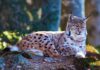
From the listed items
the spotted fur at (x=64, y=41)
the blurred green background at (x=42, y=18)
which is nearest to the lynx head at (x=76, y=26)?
the spotted fur at (x=64, y=41)

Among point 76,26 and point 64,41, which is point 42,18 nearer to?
point 64,41

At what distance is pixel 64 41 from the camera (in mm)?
9781

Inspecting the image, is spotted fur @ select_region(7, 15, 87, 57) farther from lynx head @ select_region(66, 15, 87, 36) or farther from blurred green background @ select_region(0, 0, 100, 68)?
blurred green background @ select_region(0, 0, 100, 68)

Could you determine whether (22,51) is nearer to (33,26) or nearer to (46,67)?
(46,67)

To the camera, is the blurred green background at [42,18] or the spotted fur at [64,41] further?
the blurred green background at [42,18]

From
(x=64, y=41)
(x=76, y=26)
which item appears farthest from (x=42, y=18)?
(x=76, y=26)

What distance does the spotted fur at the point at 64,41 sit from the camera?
31.4 ft

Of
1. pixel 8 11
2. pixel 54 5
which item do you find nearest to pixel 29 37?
pixel 54 5

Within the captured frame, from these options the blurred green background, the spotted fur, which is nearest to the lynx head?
the spotted fur

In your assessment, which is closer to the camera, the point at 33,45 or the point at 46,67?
the point at 46,67

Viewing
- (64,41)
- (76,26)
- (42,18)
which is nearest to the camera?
(76,26)

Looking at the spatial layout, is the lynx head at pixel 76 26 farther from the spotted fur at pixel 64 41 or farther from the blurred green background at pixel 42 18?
the blurred green background at pixel 42 18

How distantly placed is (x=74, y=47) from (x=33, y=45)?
87 centimetres

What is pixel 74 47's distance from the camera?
982 cm
